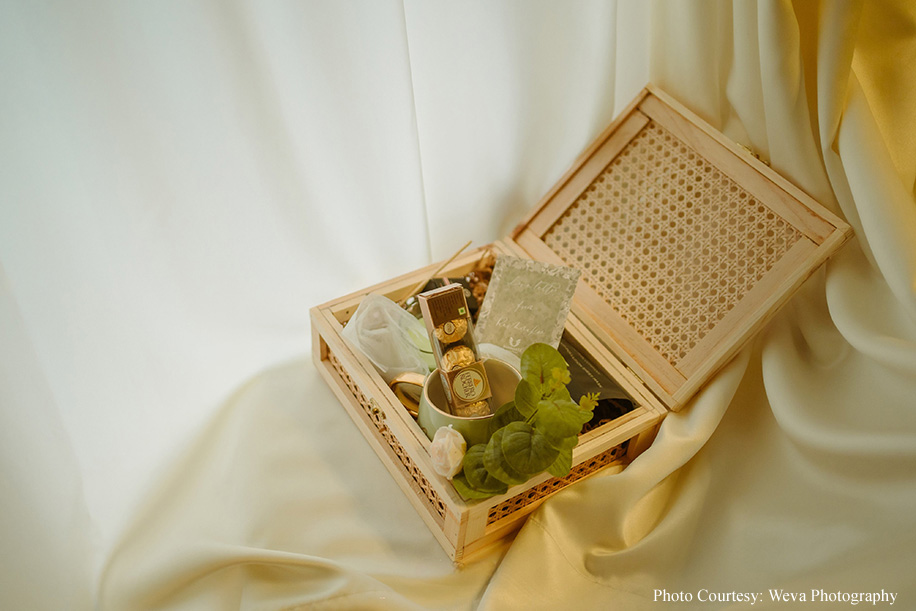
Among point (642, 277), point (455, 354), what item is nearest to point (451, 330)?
point (455, 354)

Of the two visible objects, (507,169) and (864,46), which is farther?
(507,169)

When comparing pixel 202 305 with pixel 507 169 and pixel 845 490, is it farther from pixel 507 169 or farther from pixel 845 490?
pixel 845 490

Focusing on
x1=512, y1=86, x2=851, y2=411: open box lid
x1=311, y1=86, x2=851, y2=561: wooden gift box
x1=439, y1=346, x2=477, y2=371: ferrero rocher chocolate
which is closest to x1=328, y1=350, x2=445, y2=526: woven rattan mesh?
x1=311, y1=86, x2=851, y2=561: wooden gift box

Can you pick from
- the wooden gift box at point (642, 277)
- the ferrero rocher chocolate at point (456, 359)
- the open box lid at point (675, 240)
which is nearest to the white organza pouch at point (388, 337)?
the wooden gift box at point (642, 277)

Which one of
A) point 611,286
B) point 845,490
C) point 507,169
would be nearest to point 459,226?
point 507,169

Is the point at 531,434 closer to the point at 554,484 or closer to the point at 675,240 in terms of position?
the point at 554,484

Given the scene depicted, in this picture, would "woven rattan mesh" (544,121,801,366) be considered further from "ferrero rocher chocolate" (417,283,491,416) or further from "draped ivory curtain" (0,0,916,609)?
"ferrero rocher chocolate" (417,283,491,416)
